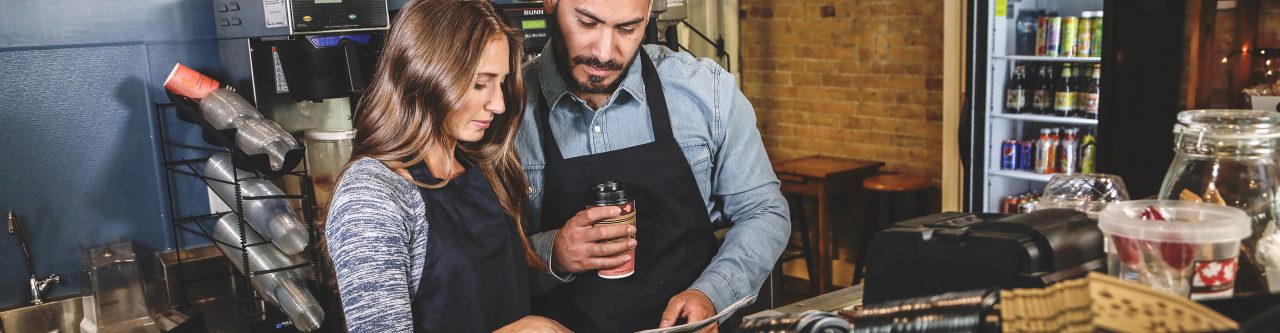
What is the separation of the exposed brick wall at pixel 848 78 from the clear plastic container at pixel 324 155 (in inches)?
111

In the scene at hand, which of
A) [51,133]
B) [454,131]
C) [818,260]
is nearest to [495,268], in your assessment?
[454,131]

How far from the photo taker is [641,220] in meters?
1.87

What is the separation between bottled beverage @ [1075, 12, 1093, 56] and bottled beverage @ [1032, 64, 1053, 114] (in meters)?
0.20

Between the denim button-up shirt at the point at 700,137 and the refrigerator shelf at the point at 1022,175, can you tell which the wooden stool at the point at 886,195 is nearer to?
the refrigerator shelf at the point at 1022,175

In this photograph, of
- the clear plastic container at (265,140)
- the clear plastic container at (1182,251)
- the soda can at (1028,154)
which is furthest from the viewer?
the soda can at (1028,154)

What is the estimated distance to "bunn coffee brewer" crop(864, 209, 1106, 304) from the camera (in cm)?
98

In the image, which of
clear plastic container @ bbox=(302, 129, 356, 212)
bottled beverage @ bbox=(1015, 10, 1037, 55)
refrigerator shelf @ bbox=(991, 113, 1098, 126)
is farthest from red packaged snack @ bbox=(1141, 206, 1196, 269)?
bottled beverage @ bbox=(1015, 10, 1037, 55)

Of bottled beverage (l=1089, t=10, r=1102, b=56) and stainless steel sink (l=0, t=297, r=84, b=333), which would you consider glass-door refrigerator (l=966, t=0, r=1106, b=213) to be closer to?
bottled beverage (l=1089, t=10, r=1102, b=56)

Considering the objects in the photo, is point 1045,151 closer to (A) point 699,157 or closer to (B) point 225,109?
(A) point 699,157

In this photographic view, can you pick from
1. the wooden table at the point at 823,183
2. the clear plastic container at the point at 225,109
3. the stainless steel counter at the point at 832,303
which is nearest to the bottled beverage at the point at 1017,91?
the wooden table at the point at 823,183

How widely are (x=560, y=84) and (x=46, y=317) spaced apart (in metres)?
2.12

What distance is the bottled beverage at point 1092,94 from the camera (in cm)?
402

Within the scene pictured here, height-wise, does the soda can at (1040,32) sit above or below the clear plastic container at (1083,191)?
above

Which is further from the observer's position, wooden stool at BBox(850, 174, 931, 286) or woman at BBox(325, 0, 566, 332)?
wooden stool at BBox(850, 174, 931, 286)
